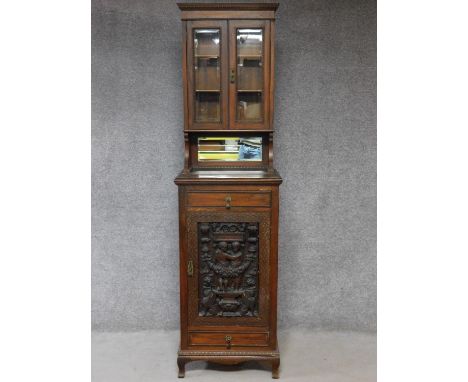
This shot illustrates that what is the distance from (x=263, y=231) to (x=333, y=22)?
4.79ft

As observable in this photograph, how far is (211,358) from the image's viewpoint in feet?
9.45

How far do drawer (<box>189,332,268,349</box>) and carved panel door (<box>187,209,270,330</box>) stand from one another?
0.06 metres

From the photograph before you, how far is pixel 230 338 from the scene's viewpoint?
114 inches

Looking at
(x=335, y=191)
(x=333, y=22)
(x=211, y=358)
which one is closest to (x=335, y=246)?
(x=335, y=191)

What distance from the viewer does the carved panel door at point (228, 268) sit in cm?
283

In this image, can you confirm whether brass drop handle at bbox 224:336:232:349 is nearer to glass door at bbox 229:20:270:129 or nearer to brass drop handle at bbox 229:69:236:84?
glass door at bbox 229:20:270:129

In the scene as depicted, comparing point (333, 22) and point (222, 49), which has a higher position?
point (333, 22)

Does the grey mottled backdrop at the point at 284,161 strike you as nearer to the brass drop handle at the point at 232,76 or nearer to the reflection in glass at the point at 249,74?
the reflection in glass at the point at 249,74

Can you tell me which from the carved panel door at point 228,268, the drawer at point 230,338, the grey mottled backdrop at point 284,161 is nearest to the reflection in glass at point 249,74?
the grey mottled backdrop at point 284,161

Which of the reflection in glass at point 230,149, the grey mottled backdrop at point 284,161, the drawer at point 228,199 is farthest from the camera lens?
the grey mottled backdrop at point 284,161

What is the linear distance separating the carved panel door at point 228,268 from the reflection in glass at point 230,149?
409mm

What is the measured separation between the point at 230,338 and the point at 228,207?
0.73 meters

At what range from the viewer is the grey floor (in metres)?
2.87

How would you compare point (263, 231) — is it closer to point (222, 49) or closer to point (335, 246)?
point (335, 246)
